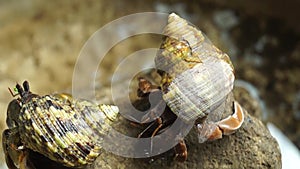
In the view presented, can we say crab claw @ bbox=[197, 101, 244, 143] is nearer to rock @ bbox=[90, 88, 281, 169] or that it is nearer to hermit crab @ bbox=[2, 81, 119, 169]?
rock @ bbox=[90, 88, 281, 169]

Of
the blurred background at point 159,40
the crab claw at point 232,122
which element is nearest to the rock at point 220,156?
the crab claw at point 232,122

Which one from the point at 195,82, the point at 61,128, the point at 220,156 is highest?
the point at 61,128

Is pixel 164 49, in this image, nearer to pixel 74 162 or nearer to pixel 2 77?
pixel 74 162

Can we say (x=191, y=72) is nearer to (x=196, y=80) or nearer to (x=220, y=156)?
(x=196, y=80)

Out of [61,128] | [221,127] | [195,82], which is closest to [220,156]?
[221,127]

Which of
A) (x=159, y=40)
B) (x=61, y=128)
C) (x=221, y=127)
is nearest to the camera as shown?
(x=61, y=128)

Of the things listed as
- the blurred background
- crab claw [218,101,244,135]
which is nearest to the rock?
crab claw [218,101,244,135]
